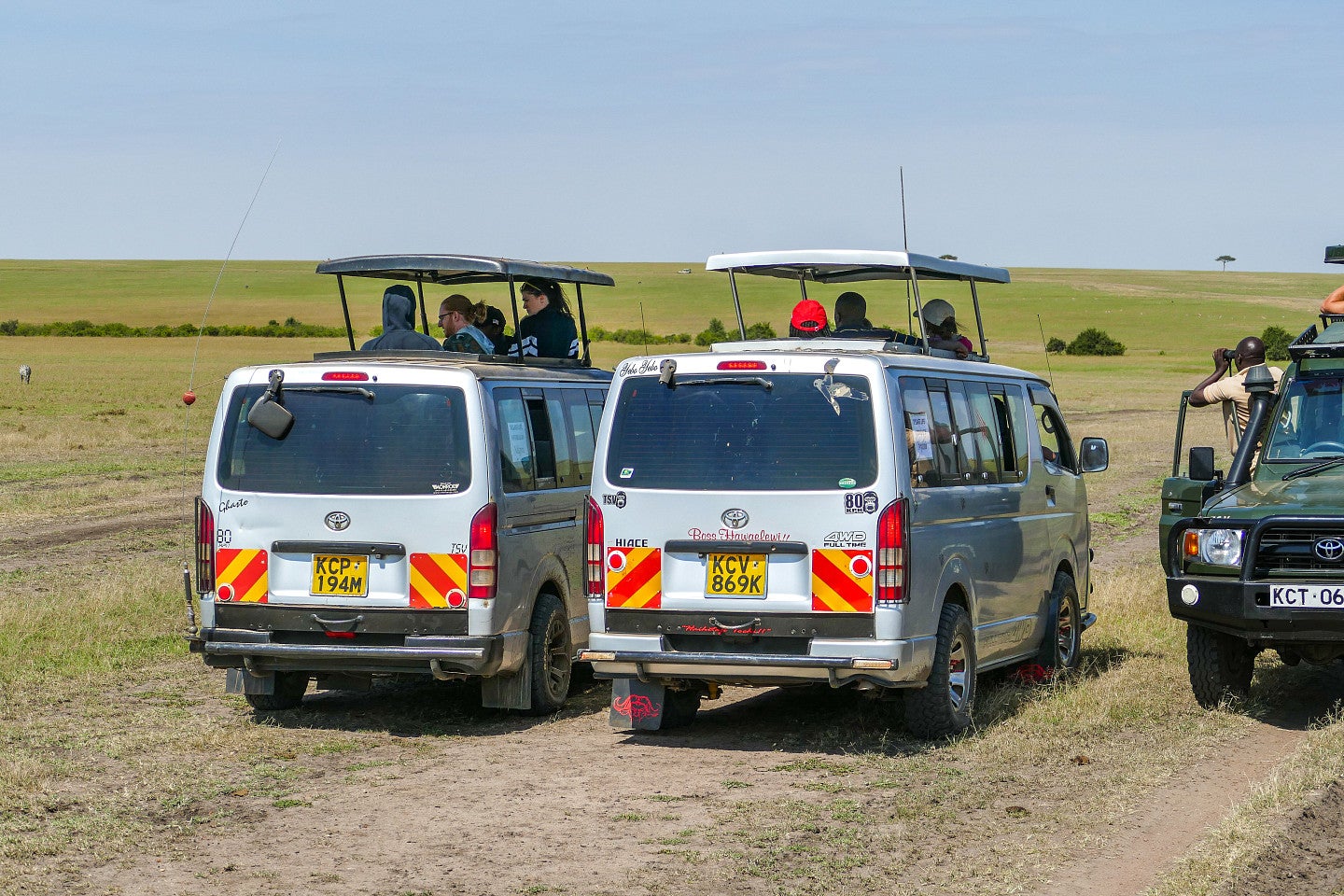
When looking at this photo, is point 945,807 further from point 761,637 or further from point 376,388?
point 376,388

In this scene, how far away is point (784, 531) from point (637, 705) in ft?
4.75

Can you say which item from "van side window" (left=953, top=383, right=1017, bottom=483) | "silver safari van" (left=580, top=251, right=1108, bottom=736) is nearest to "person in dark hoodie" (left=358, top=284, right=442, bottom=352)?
"silver safari van" (left=580, top=251, right=1108, bottom=736)

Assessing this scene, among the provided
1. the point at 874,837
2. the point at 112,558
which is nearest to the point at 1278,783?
the point at 874,837

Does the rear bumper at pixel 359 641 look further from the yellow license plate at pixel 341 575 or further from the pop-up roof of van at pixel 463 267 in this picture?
the pop-up roof of van at pixel 463 267

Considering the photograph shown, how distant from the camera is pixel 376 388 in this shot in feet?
30.4

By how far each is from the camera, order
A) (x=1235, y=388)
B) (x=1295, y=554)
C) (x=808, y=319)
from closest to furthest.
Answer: (x=1295, y=554), (x=808, y=319), (x=1235, y=388)

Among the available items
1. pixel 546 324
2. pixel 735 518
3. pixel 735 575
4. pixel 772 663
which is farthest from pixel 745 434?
pixel 546 324

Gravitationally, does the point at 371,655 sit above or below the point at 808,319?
below

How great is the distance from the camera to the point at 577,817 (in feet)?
23.9

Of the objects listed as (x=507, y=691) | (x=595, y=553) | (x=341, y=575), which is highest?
(x=595, y=553)

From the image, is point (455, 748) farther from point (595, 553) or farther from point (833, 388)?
point (833, 388)

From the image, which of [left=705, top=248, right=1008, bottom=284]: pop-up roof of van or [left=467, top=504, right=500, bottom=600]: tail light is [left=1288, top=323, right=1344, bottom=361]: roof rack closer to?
[left=705, top=248, right=1008, bottom=284]: pop-up roof of van

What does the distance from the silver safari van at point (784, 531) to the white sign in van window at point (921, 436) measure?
21 mm

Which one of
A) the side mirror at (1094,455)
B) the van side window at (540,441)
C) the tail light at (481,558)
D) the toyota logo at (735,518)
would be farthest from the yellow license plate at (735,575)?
the side mirror at (1094,455)
